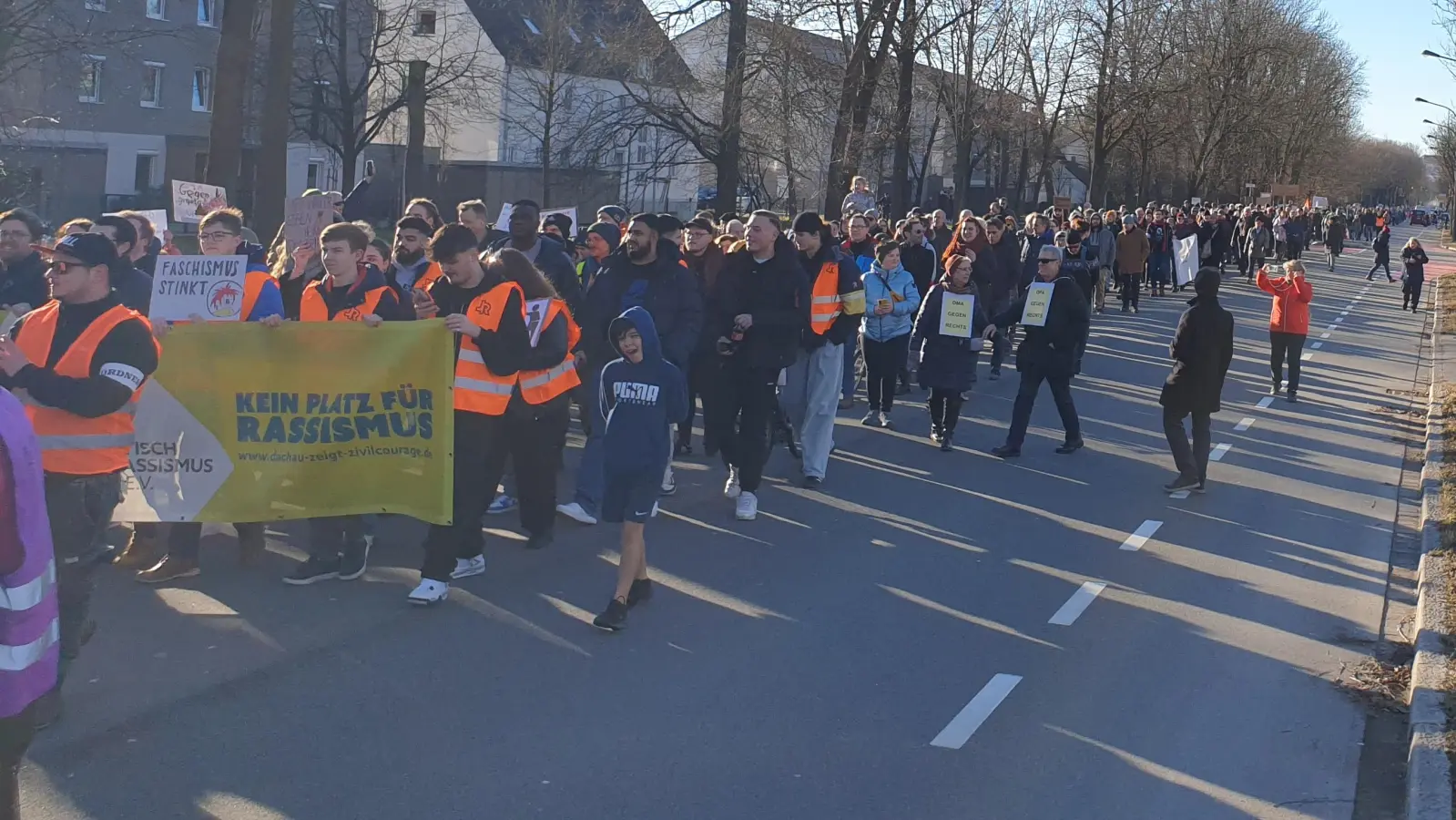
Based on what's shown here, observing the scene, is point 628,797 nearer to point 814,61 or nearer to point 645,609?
point 645,609

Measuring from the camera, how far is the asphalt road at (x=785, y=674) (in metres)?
5.41

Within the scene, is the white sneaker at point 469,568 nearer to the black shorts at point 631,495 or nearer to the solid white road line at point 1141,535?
the black shorts at point 631,495

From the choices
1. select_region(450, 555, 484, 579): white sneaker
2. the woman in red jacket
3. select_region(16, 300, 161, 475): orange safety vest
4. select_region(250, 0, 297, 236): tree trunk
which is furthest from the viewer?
the woman in red jacket

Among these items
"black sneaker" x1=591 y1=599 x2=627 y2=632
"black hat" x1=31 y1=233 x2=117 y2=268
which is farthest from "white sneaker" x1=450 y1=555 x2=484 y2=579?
"black hat" x1=31 y1=233 x2=117 y2=268

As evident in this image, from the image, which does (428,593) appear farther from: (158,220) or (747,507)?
(158,220)

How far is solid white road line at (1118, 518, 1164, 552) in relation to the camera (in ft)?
32.0

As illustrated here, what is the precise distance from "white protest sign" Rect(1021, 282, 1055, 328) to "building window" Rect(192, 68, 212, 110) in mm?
48143

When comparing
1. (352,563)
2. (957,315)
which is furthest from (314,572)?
(957,315)

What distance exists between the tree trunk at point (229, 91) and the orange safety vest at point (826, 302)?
25.7 feet

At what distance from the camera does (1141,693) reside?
6.72 m

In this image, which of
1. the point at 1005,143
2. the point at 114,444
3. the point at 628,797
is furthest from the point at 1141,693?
the point at 1005,143

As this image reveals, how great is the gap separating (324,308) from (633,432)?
1.99 meters

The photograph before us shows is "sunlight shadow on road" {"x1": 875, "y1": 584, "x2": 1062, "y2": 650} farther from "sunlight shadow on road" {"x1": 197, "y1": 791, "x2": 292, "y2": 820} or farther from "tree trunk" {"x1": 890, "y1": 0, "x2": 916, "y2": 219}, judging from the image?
"tree trunk" {"x1": 890, "y1": 0, "x2": 916, "y2": 219}

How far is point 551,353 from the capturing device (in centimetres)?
783
